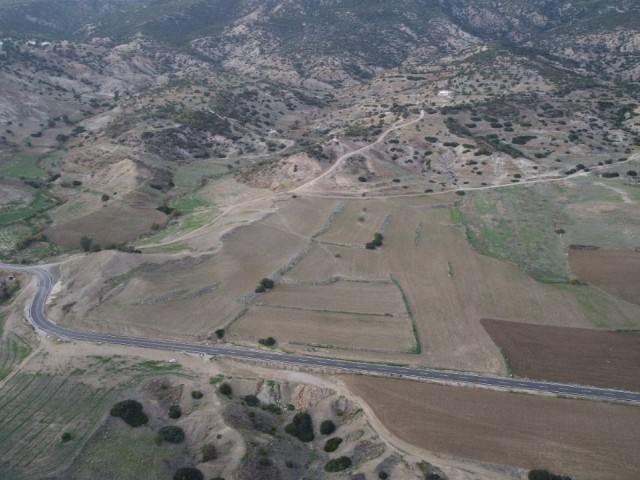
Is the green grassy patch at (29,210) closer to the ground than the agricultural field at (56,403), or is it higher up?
higher up

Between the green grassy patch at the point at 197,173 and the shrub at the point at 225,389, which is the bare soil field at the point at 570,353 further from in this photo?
the green grassy patch at the point at 197,173

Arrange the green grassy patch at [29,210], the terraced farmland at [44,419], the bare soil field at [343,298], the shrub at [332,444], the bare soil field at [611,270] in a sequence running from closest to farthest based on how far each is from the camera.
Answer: the terraced farmland at [44,419]
the shrub at [332,444]
the bare soil field at [343,298]
the bare soil field at [611,270]
the green grassy patch at [29,210]

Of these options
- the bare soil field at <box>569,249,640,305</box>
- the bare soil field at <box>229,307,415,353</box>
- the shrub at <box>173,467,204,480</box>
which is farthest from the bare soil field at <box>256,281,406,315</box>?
the bare soil field at <box>569,249,640,305</box>

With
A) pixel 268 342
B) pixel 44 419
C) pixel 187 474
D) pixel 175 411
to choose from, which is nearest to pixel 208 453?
pixel 187 474

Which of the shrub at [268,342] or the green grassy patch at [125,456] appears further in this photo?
the shrub at [268,342]

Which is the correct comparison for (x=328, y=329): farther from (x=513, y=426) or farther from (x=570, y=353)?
(x=570, y=353)

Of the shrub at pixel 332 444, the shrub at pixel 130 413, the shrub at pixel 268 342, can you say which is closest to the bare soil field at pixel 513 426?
the shrub at pixel 332 444
